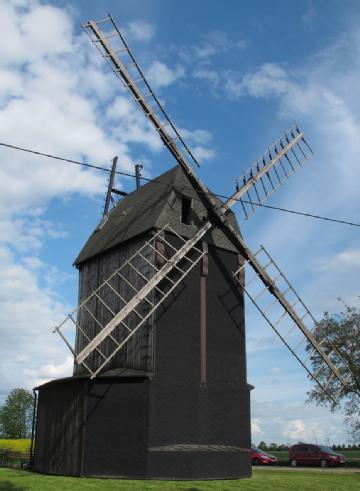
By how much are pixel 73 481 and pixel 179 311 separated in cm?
712

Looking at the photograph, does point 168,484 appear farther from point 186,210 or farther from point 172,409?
point 186,210

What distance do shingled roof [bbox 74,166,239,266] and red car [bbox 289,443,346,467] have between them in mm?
14363

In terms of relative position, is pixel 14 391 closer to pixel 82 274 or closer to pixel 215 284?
pixel 82 274

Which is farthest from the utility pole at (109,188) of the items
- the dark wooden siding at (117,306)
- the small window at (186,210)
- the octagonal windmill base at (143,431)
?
the octagonal windmill base at (143,431)

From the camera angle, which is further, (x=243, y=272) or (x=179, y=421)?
(x=243, y=272)

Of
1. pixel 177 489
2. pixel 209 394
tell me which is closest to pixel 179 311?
pixel 209 394

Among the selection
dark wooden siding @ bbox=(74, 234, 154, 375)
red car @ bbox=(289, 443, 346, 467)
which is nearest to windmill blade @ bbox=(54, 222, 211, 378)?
dark wooden siding @ bbox=(74, 234, 154, 375)

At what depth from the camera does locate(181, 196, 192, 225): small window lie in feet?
75.8

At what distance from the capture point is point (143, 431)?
1908cm

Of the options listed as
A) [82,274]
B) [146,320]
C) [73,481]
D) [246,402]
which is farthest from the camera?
[82,274]

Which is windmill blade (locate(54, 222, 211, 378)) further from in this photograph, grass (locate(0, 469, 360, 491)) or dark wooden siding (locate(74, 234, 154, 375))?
grass (locate(0, 469, 360, 491))

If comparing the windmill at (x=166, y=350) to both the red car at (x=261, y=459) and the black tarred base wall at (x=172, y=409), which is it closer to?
the black tarred base wall at (x=172, y=409)

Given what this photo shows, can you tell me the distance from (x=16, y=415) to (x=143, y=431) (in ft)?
205

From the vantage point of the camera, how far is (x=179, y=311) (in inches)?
842
